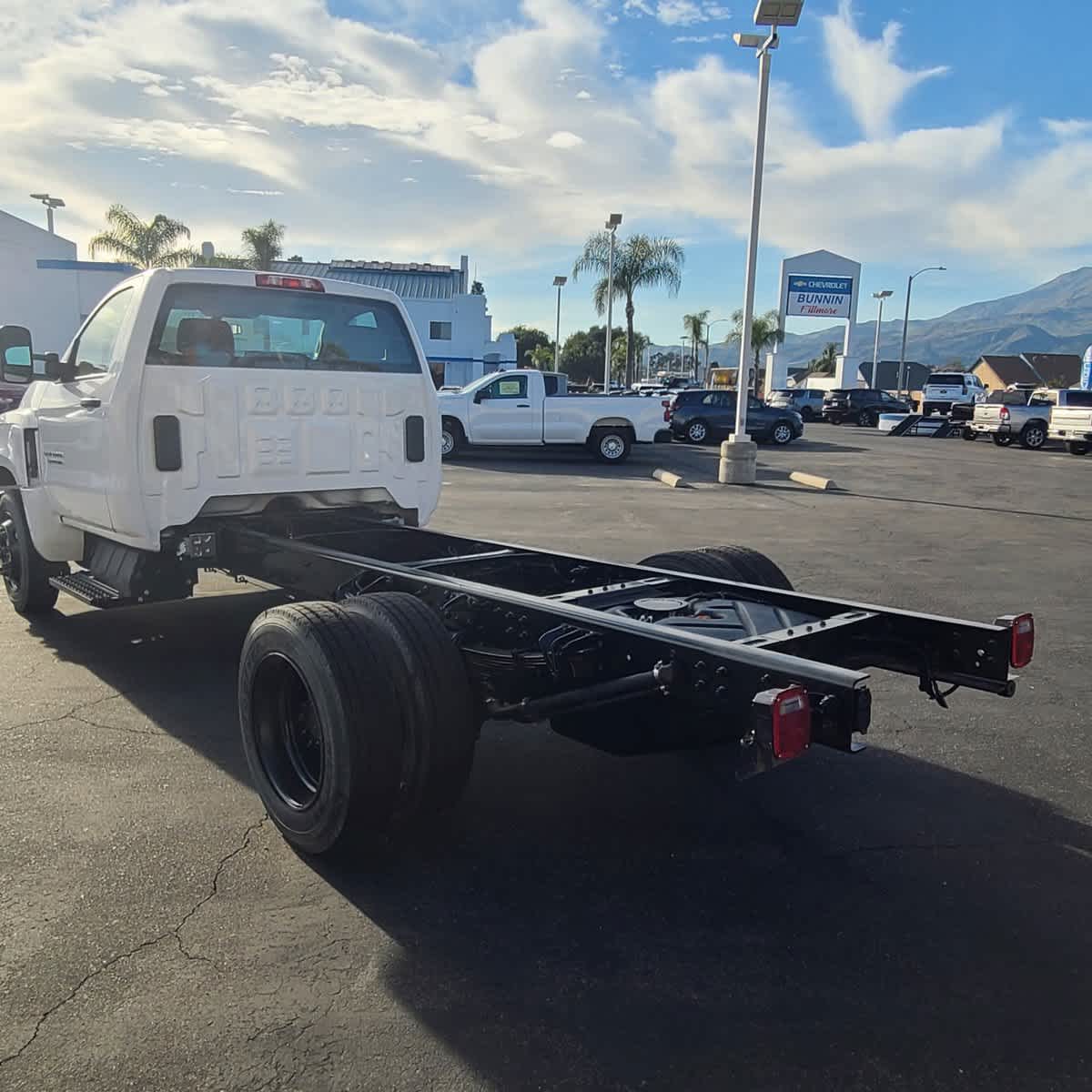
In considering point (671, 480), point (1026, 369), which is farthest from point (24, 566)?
point (1026, 369)

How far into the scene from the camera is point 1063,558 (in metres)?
10.9

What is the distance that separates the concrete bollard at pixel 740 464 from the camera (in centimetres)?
1811

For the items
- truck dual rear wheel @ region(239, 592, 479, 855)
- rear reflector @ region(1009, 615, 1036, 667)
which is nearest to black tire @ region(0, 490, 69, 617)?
truck dual rear wheel @ region(239, 592, 479, 855)

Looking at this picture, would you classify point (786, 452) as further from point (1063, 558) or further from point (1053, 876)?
point (1053, 876)

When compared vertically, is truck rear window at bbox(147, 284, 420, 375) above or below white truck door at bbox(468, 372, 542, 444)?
above

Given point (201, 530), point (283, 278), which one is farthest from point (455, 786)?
point (283, 278)

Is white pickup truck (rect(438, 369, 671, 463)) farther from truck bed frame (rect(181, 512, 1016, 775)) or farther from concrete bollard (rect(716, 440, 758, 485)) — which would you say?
truck bed frame (rect(181, 512, 1016, 775))

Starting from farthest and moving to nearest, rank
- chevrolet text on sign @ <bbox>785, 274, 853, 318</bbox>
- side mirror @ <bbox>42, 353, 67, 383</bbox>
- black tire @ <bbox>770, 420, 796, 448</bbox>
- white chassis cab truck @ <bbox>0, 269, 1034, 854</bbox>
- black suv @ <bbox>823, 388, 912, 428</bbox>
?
chevrolet text on sign @ <bbox>785, 274, 853, 318</bbox> < black suv @ <bbox>823, 388, 912, 428</bbox> < black tire @ <bbox>770, 420, 796, 448</bbox> < side mirror @ <bbox>42, 353, 67, 383</bbox> < white chassis cab truck @ <bbox>0, 269, 1034, 854</bbox>

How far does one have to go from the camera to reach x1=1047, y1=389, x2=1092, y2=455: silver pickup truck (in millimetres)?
27594

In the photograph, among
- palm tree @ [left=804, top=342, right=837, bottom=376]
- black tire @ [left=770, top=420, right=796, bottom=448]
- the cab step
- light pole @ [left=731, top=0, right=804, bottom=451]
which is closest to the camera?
the cab step

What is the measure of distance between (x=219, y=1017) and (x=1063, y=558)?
1045 centimetres

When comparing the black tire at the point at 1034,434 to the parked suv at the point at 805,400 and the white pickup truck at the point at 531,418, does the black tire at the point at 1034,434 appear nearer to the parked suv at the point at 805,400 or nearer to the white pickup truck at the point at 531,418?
the white pickup truck at the point at 531,418

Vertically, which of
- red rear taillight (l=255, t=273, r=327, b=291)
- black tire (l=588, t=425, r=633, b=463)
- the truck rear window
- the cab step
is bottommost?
black tire (l=588, t=425, r=633, b=463)

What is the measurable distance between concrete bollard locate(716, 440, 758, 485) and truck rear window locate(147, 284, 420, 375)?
1233cm
